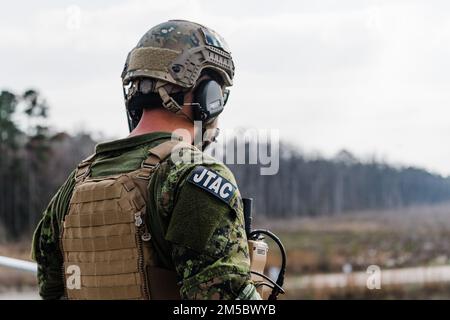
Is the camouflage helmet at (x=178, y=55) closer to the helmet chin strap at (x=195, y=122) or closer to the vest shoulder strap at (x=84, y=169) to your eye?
the helmet chin strap at (x=195, y=122)

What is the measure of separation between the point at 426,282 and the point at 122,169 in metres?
20.8

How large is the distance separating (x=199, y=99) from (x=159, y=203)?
0.48 meters

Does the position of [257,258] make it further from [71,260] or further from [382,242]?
[382,242]

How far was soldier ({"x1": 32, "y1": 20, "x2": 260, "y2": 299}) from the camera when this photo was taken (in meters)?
2.64

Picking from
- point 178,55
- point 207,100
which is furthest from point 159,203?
point 178,55

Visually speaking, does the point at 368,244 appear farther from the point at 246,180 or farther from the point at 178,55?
the point at 178,55

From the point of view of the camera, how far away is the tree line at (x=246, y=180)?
42.6 m

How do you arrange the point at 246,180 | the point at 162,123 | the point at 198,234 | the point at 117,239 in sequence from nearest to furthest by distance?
the point at 198,234 → the point at 117,239 → the point at 162,123 → the point at 246,180

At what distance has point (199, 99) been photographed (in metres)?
3.01

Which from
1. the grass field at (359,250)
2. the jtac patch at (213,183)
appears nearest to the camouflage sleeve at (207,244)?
the jtac patch at (213,183)

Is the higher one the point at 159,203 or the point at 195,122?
the point at 195,122

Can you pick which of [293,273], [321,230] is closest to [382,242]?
[321,230]

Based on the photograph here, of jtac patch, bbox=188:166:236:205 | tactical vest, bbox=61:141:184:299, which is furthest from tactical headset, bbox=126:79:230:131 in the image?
jtac patch, bbox=188:166:236:205

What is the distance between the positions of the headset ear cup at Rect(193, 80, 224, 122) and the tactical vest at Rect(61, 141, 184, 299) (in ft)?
0.71
